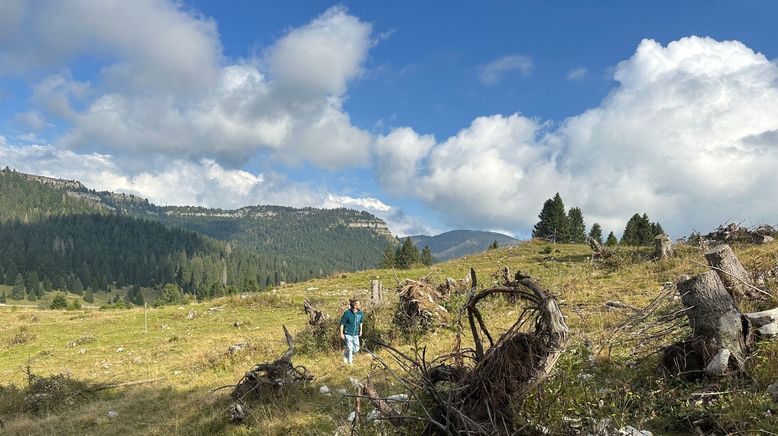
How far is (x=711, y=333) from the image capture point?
5.57 meters

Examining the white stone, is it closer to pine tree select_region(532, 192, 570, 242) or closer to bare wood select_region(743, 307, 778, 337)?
bare wood select_region(743, 307, 778, 337)

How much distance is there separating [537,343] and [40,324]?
40.2 m

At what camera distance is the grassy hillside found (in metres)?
4.80

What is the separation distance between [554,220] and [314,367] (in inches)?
2455

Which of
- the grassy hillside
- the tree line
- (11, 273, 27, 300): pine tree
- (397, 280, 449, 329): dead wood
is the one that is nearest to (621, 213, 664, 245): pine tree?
the tree line

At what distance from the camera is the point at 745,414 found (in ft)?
14.5

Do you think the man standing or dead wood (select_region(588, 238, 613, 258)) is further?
dead wood (select_region(588, 238, 613, 258))

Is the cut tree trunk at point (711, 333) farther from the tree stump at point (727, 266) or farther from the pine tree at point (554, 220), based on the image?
the pine tree at point (554, 220)

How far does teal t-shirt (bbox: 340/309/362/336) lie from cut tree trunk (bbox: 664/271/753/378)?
27.1 ft

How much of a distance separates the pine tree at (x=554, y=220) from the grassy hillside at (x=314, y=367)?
116ft

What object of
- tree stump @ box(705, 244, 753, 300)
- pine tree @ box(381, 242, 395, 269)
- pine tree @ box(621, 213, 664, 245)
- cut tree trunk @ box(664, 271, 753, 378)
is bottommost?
cut tree trunk @ box(664, 271, 753, 378)

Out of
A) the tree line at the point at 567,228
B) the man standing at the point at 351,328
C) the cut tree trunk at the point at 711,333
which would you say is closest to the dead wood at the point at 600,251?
the man standing at the point at 351,328

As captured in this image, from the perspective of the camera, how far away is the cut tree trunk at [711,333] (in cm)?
541

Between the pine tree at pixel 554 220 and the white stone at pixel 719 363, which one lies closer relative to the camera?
the white stone at pixel 719 363
